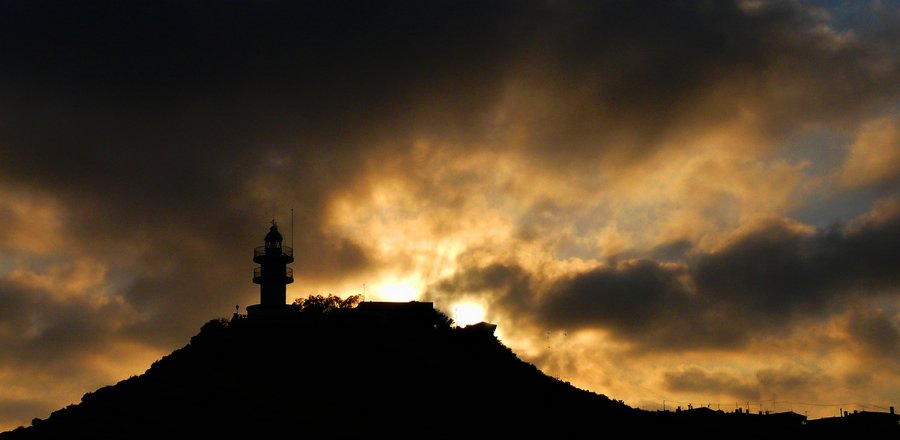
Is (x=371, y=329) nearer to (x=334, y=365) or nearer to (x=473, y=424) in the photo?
(x=334, y=365)

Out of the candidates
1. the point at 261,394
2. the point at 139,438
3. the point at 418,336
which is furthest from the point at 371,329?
the point at 139,438

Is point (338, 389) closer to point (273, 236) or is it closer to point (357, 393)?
point (357, 393)

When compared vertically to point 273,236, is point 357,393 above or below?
below

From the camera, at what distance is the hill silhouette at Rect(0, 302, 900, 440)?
7312 cm

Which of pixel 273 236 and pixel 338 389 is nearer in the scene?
pixel 338 389

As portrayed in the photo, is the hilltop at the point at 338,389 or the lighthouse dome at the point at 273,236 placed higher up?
the lighthouse dome at the point at 273,236

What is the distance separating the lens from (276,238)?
92.6 m

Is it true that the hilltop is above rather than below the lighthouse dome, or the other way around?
below

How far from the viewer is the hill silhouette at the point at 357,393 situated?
7312 centimetres

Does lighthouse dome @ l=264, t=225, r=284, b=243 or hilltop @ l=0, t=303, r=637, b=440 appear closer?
hilltop @ l=0, t=303, r=637, b=440

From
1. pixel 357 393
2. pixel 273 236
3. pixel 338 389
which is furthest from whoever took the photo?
pixel 273 236

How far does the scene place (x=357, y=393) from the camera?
77.4 m

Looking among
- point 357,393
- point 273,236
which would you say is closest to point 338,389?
point 357,393

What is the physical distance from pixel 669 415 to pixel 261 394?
134 ft
